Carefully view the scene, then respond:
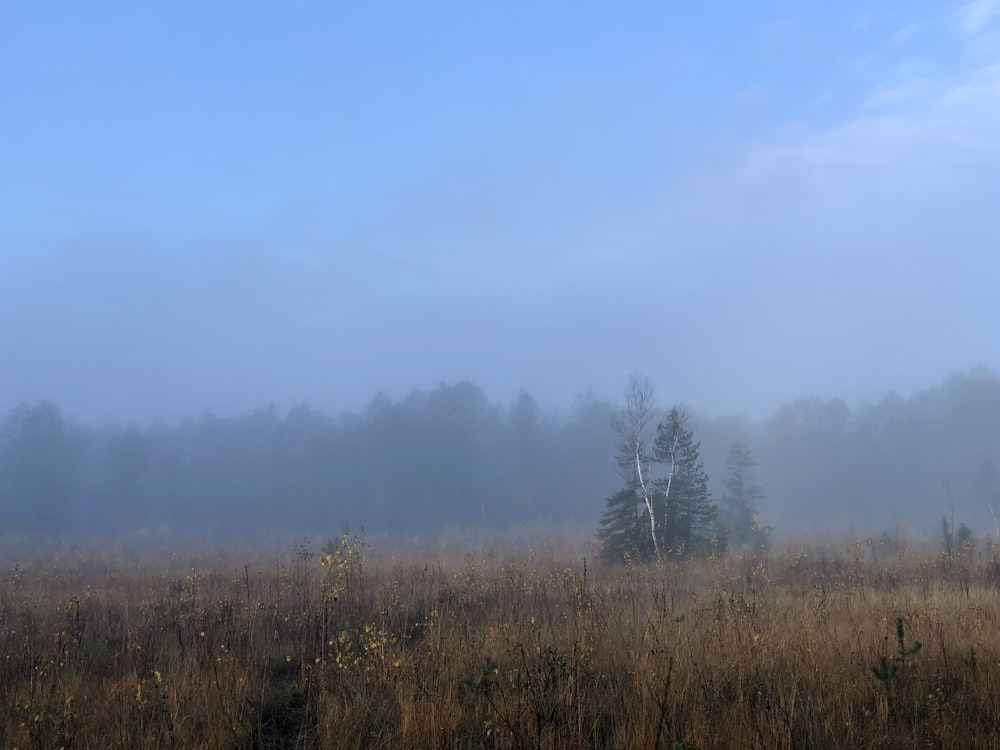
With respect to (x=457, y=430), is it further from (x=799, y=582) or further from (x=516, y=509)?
(x=799, y=582)

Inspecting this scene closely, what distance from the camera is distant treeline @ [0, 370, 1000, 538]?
199 ft

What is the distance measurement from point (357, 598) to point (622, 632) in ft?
17.2

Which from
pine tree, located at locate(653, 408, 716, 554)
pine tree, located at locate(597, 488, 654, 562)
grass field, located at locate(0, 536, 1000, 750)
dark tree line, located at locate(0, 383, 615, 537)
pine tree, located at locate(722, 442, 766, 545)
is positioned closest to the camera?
grass field, located at locate(0, 536, 1000, 750)

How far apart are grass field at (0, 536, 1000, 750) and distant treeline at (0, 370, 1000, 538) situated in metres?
46.4

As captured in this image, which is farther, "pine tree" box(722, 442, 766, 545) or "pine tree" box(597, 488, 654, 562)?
"pine tree" box(722, 442, 766, 545)

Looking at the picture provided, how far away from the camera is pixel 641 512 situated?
19.6 m

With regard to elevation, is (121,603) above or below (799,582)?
above

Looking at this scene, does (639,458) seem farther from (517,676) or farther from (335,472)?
(335,472)

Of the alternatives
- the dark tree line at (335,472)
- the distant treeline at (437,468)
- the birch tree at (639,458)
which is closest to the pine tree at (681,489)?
the birch tree at (639,458)

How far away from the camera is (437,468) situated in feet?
215

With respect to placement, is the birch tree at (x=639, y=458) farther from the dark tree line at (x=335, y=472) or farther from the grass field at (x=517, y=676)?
the dark tree line at (x=335, y=472)

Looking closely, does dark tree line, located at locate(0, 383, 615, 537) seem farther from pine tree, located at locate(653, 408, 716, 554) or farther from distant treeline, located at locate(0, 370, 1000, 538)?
pine tree, located at locate(653, 408, 716, 554)

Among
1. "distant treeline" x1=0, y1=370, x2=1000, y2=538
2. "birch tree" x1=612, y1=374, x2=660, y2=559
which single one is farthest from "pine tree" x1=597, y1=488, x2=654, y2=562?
"distant treeline" x1=0, y1=370, x2=1000, y2=538

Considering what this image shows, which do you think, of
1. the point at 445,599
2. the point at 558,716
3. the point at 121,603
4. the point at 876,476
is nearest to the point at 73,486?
the point at 121,603
